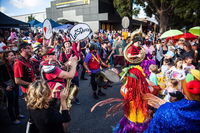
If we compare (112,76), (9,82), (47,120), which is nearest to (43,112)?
(47,120)

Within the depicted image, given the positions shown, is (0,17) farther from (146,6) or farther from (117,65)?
(146,6)

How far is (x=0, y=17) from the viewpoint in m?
11.4

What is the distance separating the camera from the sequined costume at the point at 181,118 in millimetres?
1329

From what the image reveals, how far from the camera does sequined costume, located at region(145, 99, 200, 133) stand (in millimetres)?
1329

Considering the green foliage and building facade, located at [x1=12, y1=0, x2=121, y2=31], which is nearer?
the green foliage

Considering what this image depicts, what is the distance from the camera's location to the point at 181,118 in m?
1.35

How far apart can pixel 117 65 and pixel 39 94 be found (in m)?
8.73

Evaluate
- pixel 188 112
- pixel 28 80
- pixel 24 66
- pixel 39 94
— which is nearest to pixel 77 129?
pixel 28 80

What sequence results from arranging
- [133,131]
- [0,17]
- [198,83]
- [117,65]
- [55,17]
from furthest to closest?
[55,17] → [0,17] → [117,65] → [133,131] → [198,83]

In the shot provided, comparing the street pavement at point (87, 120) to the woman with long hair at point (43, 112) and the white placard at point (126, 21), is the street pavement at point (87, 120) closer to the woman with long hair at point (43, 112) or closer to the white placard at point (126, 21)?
the woman with long hair at point (43, 112)

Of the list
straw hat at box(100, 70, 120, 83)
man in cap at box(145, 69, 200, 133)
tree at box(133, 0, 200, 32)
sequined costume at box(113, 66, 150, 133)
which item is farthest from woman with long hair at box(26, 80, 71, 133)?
tree at box(133, 0, 200, 32)

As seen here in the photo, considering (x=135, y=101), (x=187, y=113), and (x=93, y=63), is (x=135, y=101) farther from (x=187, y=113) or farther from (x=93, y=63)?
(x=93, y=63)

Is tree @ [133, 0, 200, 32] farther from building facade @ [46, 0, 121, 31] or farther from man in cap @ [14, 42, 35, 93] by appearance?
man in cap @ [14, 42, 35, 93]

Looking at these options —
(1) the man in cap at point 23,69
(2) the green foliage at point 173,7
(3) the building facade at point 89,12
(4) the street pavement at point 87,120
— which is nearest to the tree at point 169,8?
(2) the green foliage at point 173,7
